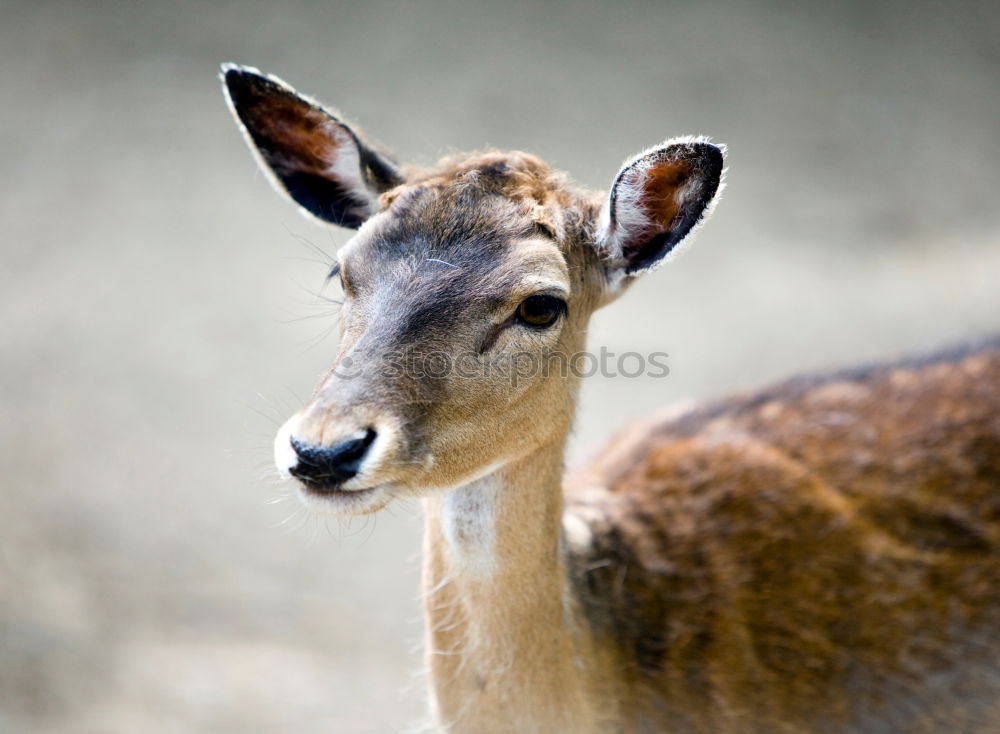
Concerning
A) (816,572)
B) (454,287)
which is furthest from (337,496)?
(816,572)

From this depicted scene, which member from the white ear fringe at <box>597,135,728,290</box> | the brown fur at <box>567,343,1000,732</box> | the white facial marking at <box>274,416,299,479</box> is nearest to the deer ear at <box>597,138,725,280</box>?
the white ear fringe at <box>597,135,728,290</box>

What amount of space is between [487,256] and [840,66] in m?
12.1

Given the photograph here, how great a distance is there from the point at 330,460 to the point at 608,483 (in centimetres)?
213

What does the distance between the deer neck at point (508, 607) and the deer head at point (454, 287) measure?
0.23m

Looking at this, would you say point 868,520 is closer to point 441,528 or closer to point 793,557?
point 793,557

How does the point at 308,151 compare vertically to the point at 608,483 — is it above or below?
above

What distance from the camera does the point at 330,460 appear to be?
3.05 metres

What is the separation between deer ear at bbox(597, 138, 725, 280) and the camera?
148 inches

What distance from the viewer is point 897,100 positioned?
13.6m

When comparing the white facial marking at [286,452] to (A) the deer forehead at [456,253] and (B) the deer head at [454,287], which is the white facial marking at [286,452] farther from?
(A) the deer forehead at [456,253]

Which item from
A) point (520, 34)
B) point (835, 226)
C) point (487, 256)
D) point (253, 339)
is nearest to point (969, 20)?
point (835, 226)

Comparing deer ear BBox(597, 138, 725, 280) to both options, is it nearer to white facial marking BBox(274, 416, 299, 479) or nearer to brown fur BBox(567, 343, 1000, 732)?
brown fur BBox(567, 343, 1000, 732)

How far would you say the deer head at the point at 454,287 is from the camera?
3203 millimetres

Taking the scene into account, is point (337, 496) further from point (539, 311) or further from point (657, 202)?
point (657, 202)
